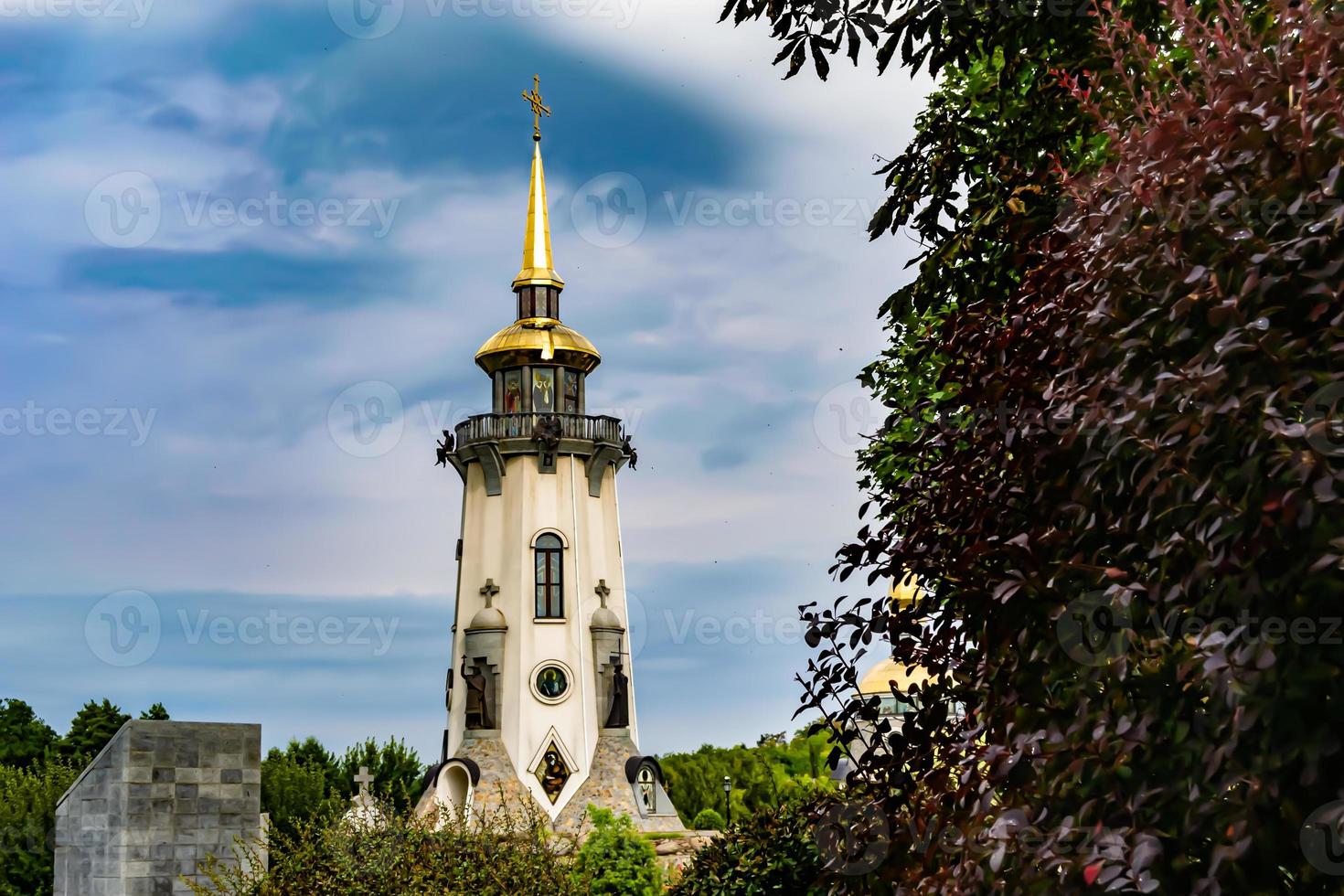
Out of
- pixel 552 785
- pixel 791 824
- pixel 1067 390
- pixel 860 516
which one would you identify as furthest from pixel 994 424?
pixel 552 785

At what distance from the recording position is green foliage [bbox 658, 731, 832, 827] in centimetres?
5431

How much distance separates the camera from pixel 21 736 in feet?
203

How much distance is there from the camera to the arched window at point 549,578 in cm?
4456

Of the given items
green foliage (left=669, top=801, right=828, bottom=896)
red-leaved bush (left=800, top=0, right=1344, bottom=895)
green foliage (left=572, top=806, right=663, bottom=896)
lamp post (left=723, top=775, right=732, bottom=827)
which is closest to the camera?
red-leaved bush (left=800, top=0, right=1344, bottom=895)

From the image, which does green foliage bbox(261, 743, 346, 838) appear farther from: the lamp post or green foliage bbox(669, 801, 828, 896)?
green foliage bbox(669, 801, 828, 896)

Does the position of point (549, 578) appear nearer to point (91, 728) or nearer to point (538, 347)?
point (538, 347)

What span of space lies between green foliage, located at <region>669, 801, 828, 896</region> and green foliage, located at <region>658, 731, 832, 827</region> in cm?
3474

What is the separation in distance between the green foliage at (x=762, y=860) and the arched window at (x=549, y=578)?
88.5ft

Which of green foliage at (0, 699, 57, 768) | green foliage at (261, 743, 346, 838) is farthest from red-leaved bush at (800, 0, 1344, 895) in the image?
green foliage at (0, 699, 57, 768)

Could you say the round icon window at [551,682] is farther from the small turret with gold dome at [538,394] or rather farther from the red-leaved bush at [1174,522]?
the red-leaved bush at [1174,522]

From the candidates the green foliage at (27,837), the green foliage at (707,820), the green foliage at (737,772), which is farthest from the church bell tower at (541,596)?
the green foliage at (27,837)

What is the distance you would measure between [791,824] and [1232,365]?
1280 cm

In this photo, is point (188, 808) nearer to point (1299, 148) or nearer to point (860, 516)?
point (860, 516)

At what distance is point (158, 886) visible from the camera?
14.9 m
